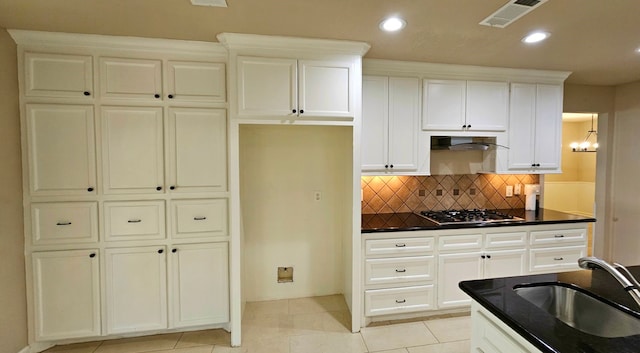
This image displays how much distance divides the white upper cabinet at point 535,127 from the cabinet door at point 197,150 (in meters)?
2.89

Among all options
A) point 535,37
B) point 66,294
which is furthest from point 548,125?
point 66,294

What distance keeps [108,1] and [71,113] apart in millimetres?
976

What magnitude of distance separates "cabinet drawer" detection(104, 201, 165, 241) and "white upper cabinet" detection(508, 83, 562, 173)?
3.41 meters

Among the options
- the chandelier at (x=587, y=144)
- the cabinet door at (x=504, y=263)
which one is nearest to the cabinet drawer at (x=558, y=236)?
the cabinet door at (x=504, y=263)

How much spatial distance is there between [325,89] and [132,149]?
5.28 ft

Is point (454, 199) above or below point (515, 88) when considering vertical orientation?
below

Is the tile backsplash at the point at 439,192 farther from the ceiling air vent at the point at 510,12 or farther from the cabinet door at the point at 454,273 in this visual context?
the ceiling air vent at the point at 510,12

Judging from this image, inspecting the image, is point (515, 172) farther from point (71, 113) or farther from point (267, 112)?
point (71, 113)

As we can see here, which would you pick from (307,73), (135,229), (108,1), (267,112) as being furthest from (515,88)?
(135,229)

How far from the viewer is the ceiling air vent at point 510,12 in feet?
5.69

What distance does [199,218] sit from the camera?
95.7 inches

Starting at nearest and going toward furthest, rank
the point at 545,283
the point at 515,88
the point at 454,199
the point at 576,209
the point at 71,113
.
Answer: the point at 545,283 < the point at 71,113 < the point at 515,88 < the point at 454,199 < the point at 576,209

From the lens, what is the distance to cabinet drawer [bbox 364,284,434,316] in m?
2.61

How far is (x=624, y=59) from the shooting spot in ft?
8.87
